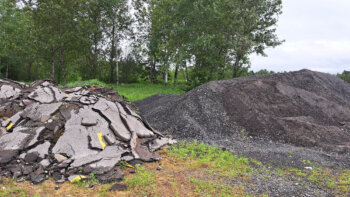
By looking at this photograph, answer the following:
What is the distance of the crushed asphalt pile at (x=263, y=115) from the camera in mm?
9391

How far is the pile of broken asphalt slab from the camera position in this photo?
591 centimetres

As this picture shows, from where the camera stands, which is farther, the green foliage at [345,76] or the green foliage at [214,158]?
the green foliage at [345,76]

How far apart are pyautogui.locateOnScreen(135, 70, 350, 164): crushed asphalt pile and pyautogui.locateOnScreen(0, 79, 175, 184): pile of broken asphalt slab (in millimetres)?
2182

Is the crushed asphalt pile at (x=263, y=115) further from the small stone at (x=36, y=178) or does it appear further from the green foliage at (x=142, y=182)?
the small stone at (x=36, y=178)

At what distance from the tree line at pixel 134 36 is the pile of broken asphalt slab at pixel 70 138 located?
37.3ft

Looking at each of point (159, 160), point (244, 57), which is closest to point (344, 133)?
point (159, 160)

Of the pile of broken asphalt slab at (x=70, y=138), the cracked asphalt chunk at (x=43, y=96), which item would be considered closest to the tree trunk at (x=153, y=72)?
the cracked asphalt chunk at (x=43, y=96)

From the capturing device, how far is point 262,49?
83.7ft

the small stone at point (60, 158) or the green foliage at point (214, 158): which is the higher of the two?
the small stone at point (60, 158)

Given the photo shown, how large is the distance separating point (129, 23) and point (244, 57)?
50.3 ft

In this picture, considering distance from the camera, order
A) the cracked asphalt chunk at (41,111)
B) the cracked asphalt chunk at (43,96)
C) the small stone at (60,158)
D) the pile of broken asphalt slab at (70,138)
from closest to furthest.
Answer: the pile of broken asphalt slab at (70,138) < the small stone at (60,158) < the cracked asphalt chunk at (41,111) < the cracked asphalt chunk at (43,96)

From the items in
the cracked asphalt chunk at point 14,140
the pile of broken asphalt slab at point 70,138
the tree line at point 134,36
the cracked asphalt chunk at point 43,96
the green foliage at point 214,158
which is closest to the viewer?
the pile of broken asphalt slab at point 70,138

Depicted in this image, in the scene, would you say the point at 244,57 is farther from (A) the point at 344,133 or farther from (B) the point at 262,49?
(A) the point at 344,133

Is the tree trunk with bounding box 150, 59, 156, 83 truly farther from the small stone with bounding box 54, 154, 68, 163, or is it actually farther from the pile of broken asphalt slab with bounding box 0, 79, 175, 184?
the small stone with bounding box 54, 154, 68, 163
